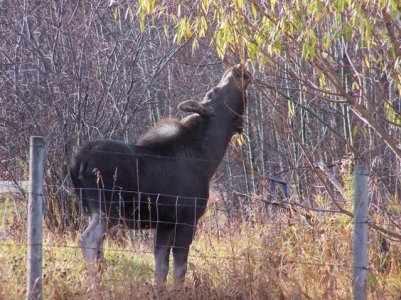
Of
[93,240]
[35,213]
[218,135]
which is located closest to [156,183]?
[93,240]

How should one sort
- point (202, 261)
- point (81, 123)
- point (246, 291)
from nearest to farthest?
point (246, 291) → point (202, 261) → point (81, 123)

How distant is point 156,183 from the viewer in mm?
8922

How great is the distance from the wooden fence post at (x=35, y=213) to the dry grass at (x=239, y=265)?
1.74 feet

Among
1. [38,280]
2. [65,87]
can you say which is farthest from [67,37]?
[38,280]

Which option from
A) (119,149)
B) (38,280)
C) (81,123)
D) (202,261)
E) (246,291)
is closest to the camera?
(38,280)

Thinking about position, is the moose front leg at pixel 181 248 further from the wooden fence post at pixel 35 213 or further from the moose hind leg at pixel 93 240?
the wooden fence post at pixel 35 213

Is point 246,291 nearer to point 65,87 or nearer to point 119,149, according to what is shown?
point 119,149

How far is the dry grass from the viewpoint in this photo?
7547 millimetres

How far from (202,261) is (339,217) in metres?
1.55

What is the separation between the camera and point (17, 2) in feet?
43.0

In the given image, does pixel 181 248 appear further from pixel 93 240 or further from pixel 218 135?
pixel 218 135

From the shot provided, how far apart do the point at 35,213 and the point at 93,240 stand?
1.74 m

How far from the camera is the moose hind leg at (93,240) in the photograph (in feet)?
27.1

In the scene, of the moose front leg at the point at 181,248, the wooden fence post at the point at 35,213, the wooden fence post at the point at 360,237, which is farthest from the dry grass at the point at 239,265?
the wooden fence post at the point at 360,237
